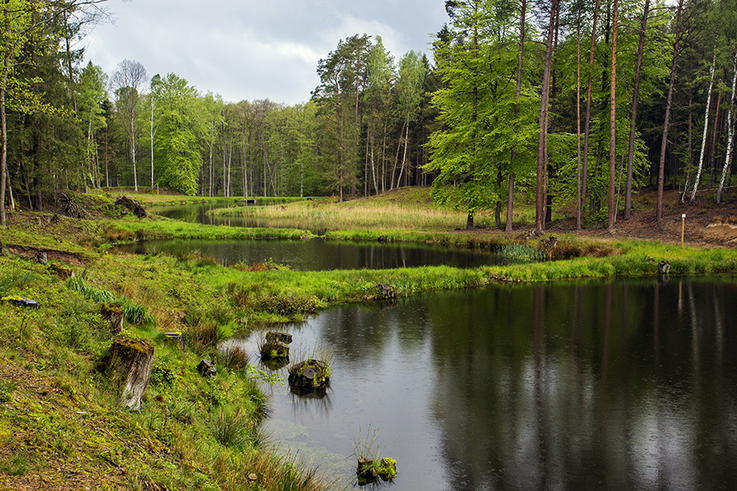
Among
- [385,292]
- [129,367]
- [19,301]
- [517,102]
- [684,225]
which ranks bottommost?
[385,292]

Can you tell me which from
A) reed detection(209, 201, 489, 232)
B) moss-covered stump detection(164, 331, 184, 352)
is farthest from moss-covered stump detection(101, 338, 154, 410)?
reed detection(209, 201, 489, 232)

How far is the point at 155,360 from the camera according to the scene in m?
7.21

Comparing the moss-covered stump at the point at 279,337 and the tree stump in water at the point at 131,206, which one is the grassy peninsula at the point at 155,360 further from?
the tree stump in water at the point at 131,206

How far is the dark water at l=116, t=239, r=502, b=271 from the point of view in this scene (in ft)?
72.0

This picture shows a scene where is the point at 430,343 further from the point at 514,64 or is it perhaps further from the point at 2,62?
the point at 514,64

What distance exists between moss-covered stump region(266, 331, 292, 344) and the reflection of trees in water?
3.51 meters

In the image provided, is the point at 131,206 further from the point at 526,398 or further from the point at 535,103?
the point at 526,398

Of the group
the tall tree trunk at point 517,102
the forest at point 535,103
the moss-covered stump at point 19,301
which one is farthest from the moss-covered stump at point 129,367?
the tall tree trunk at point 517,102

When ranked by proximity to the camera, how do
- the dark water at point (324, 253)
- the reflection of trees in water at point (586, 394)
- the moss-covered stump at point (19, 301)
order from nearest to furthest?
1. the reflection of trees in water at point (586, 394)
2. the moss-covered stump at point (19, 301)
3. the dark water at point (324, 253)

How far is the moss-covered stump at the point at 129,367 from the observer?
5.59m

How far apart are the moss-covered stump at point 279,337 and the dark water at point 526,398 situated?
222mm

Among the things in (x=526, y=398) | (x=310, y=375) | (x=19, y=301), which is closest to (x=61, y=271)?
(x=19, y=301)

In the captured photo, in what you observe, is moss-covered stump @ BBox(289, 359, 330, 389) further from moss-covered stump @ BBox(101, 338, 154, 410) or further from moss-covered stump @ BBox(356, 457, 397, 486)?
moss-covered stump @ BBox(101, 338, 154, 410)

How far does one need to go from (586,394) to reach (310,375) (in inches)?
200
